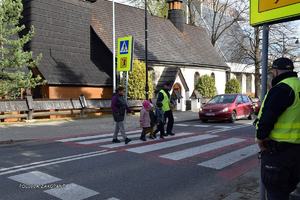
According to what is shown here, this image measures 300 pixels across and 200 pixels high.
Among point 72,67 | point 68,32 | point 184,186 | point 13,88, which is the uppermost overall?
point 68,32

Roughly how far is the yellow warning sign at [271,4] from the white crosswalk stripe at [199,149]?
16.9 feet

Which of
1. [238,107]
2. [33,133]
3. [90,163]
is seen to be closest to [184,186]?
[90,163]

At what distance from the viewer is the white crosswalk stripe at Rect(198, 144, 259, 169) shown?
8286 mm

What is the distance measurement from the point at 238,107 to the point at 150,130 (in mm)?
8371

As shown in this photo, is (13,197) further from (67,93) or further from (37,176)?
(67,93)

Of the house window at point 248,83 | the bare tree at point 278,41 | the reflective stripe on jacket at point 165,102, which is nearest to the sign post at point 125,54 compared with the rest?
the reflective stripe on jacket at point 165,102

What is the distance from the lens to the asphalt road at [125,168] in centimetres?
598

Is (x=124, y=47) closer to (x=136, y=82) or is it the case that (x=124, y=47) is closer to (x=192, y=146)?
(x=192, y=146)

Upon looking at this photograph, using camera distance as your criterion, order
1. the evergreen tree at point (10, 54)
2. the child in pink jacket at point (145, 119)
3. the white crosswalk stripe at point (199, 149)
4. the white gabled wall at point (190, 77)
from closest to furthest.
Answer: the white crosswalk stripe at point (199, 149) < the child in pink jacket at point (145, 119) < the evergreen tree at point (10, 54) < the white gabled wall at point (190, 77)

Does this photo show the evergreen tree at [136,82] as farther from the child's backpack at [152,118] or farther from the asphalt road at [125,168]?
the asphalt road at [125,168]

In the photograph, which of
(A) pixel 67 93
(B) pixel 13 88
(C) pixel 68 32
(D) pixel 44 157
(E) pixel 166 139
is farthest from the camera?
(C) pixel 68 32

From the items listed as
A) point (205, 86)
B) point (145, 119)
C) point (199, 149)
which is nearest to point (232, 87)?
point (205, 86)

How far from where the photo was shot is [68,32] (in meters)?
25.3

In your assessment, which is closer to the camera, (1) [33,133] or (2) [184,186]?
(2) [184,186]
